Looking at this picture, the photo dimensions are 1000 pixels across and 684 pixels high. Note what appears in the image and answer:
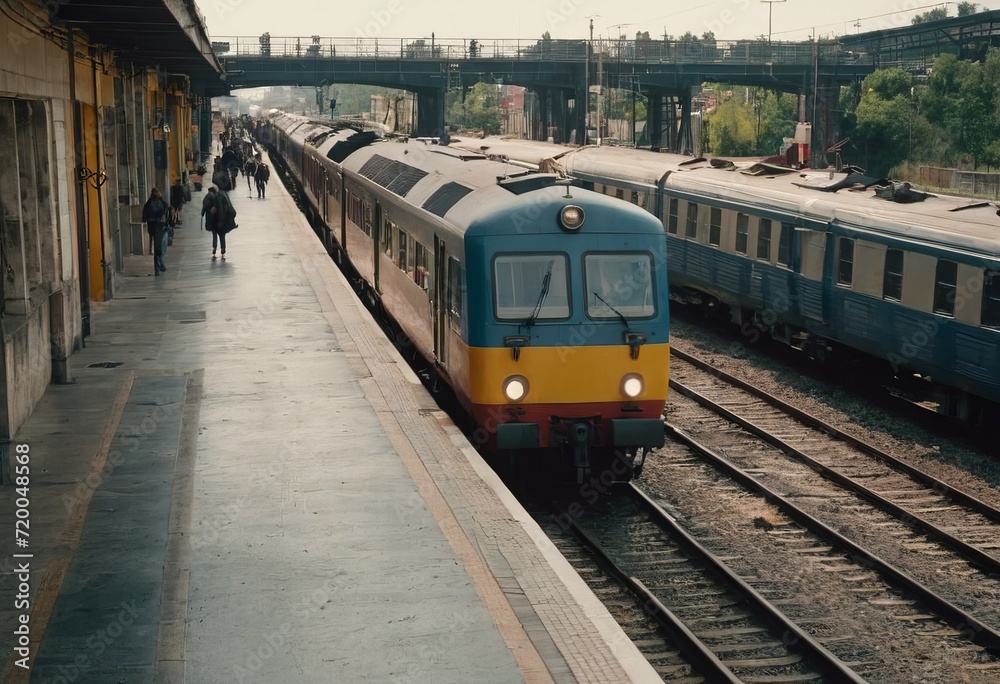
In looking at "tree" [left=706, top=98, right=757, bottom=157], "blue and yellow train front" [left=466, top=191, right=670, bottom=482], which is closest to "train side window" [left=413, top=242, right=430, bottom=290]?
"blue and yellow train front" [left=466, top=191, right=670, bottom=482]

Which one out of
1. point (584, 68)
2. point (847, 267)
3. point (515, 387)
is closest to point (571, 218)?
point (515, 387)

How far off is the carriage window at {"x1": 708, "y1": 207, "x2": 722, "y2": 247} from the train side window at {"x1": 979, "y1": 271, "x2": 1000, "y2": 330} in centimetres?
801

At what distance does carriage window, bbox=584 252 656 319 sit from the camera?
11.7 m

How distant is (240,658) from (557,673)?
6.05 feet

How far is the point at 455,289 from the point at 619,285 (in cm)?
172

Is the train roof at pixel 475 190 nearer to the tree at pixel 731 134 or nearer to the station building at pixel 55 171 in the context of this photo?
the station building at pixel 55 171

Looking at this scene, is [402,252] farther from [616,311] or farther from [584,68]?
[584,68]

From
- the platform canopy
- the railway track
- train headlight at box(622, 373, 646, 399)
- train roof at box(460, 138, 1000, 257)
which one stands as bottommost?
the railway track

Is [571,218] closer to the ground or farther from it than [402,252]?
farther from it

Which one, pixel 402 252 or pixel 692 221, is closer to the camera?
pixel 402 252

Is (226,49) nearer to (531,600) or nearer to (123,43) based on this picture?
(123,43)

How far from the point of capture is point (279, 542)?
9367 mm

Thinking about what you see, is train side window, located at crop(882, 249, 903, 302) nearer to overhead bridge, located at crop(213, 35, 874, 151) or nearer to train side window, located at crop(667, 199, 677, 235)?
train side window, located at crop(667, 199, 677, 235)

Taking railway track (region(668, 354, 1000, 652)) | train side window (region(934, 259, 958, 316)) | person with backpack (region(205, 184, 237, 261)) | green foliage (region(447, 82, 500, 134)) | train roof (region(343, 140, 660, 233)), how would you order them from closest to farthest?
railway track (region(668, 354, 1000, 652))
train roof (region(343, 140, 660, 233))
train side window (region(934, 259, 958, 316))
person with backpack (region(205, 184, 237, 261))
green foliage (region(447, 82, 500, 134))
